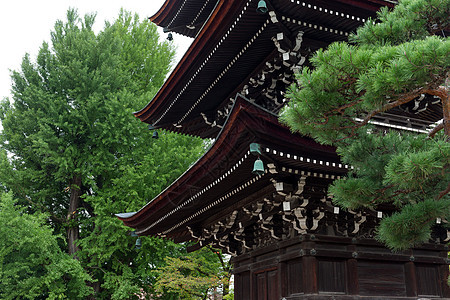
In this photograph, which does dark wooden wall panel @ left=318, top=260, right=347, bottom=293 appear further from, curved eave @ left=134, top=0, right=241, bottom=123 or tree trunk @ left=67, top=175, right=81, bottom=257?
tree trunk @ left=67, top=175, right=81, bottom=257

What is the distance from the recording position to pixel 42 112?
17.4 metres

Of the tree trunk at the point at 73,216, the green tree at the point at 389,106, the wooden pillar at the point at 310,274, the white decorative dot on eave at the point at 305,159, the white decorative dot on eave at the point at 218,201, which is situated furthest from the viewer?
the tree trunk at the point at 73,216

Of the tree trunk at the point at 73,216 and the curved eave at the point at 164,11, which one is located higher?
the curved eave at the point at 164,11

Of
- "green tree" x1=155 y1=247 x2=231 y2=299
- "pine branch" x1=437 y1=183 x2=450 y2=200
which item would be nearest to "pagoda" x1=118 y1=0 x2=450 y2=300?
"pine branch" x1=437 y1=183 x2=450 y2=200

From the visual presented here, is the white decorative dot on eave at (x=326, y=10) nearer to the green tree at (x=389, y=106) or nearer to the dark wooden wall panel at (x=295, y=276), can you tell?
the green tree at (x=389, y=106)

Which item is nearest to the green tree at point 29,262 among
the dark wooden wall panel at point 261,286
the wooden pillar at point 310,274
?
the dark wooden wall panel at point 261,286

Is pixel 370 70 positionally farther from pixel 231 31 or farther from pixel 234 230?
pixel 234 230

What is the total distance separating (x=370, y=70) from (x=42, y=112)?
1642 centimetres

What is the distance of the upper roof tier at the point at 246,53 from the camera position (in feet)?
24.1

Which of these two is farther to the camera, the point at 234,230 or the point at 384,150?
the point at 234,230

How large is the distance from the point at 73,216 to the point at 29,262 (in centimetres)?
341

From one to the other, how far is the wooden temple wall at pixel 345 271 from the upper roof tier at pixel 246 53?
2.78 m

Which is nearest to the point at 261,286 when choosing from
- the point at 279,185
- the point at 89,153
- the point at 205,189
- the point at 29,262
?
the point at 205,189

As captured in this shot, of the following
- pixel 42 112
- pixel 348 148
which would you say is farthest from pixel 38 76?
pixel 348 148
